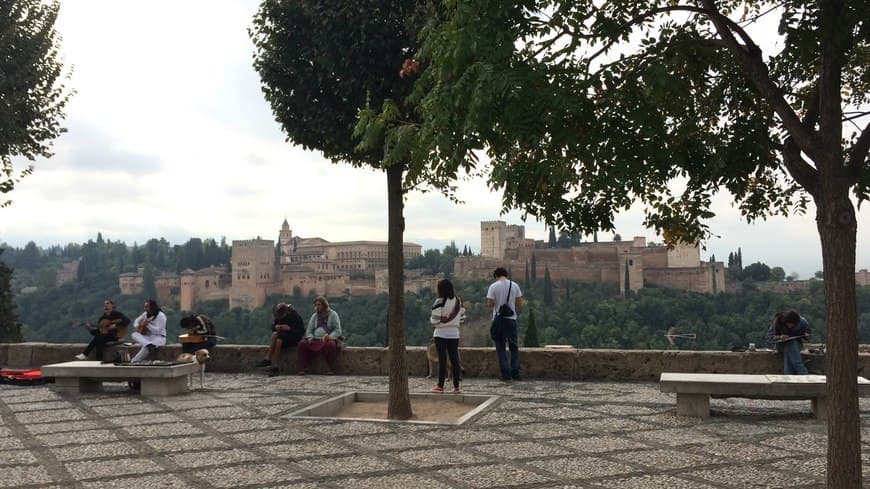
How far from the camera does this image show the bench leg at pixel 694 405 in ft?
21.6

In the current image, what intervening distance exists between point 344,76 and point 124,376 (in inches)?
174

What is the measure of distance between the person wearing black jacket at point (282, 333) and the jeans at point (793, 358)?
627 centimetres

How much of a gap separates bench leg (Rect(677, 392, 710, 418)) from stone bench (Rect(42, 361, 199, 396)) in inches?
211

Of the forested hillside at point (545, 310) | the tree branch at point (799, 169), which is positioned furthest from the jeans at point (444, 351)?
the forested hillside at point (545, 310)

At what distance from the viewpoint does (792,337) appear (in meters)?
8.28

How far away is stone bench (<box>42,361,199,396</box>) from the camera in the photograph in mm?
8203

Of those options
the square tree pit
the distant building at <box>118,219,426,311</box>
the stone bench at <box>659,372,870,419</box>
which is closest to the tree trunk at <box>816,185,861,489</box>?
the stone bench at <box>659,372,870,419</box>

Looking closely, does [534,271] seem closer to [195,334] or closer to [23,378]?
[195,334]

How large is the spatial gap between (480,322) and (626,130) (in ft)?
Answer: 200

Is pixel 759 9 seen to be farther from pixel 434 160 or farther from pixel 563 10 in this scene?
pixel 434 160

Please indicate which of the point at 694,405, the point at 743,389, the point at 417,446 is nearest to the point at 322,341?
the point at 417,446

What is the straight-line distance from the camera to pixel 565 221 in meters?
4.64

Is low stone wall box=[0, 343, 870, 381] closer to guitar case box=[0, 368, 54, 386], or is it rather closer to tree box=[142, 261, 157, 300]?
guitar case box=[0, 368, 54, 386]

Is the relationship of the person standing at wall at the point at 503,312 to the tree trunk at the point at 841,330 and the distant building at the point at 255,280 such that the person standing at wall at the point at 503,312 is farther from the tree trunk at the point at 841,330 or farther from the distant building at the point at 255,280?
the distant building at the point at 255,280
